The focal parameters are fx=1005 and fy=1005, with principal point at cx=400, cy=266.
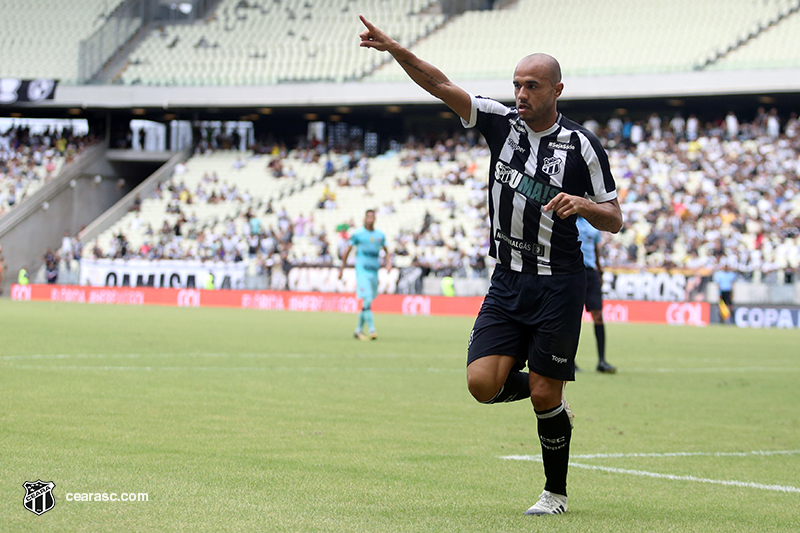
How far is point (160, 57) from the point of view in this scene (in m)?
56.0

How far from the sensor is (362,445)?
6965 millimetres

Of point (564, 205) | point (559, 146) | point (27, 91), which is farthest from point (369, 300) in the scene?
point (27, 91)

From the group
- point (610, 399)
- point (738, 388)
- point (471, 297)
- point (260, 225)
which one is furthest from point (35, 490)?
point (260, 225)

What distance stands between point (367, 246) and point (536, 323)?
1362 cm

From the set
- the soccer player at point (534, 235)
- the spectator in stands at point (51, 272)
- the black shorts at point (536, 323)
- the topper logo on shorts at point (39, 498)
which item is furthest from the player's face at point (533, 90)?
the spectator in stands at point (51, 272)

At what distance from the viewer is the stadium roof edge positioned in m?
42.8

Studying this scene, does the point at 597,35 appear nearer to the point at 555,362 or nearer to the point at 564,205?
the point at 555,362

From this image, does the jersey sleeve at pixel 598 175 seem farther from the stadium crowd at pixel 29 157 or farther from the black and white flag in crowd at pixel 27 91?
the black and white flag in crowd at pixel 27 91

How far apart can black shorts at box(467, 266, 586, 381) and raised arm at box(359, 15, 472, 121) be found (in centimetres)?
95

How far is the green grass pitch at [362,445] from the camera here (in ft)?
15.7

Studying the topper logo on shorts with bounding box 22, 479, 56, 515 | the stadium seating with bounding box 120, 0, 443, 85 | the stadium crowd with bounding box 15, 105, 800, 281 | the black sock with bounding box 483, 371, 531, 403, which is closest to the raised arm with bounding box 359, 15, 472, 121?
the black sock with bounding box 483, 371, 531, 403

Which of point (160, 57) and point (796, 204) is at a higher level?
point (160, 57)

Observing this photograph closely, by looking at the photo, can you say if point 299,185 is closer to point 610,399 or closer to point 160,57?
point 160,57

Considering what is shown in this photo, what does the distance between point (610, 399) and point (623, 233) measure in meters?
26.7
